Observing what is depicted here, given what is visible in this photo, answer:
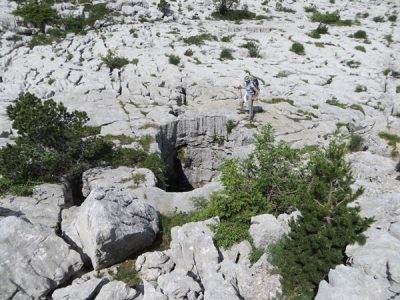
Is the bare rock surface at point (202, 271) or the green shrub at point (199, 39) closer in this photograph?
the bare rock surface at point (202, 271)

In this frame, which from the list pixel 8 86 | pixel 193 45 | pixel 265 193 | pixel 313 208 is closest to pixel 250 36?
pixel 193 45

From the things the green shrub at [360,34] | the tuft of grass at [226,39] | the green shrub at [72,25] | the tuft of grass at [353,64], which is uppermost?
the green shrub at [72,25]

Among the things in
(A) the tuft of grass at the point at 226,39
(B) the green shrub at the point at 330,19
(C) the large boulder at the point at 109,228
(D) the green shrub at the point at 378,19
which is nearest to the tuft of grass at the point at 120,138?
(C) the large boulder at the point at 109,228

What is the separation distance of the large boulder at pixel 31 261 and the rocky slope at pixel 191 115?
31mm

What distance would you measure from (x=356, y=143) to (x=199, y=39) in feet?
71.7

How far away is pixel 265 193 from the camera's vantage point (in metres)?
12.6

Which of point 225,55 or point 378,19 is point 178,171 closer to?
point 225,55

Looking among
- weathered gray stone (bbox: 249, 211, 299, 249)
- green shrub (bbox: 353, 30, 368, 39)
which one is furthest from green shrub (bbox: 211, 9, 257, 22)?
weathered gray stone (bbox: 249, 211, 299, 249)

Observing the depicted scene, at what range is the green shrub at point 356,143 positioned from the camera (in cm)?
1702

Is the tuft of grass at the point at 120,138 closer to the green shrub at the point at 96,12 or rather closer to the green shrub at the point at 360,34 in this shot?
the green shrub at the point at 96,12

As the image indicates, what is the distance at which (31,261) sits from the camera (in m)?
9.58

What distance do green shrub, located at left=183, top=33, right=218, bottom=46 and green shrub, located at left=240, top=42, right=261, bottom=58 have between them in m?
3.64

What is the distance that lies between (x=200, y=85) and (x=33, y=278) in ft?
66.2

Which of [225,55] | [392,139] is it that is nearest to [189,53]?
[225,55]
